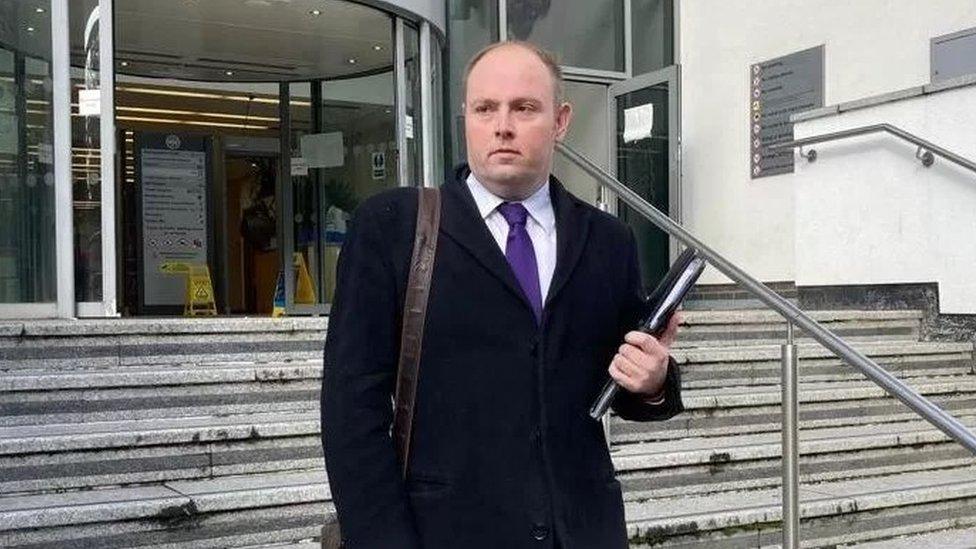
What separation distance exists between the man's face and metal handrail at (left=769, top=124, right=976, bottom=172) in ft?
16.0

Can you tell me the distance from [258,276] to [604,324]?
10.9m

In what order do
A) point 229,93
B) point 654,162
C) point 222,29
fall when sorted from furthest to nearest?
1. point 229,93
2. point 654,162
3. point 222,29

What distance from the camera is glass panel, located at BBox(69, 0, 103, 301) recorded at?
19.0ft

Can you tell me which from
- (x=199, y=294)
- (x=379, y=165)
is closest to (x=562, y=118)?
(x=379, y=165)

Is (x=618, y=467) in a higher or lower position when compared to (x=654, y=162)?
lower

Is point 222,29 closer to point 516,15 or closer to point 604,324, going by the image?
point 516,15

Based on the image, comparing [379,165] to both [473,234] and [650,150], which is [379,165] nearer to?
[650,150]

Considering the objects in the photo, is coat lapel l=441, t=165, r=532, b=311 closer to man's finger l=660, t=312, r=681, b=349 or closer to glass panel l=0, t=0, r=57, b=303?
Answer: man's finger l=660, t=312, r=681, b=349

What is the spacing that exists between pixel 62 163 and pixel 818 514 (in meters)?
4.36

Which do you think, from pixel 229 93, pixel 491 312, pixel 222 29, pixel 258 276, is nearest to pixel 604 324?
pixel 491 312

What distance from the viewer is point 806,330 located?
9.16ft

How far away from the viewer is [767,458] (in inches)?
171

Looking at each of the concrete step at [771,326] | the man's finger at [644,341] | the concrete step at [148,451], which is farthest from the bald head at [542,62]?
the concrete step at [771,326]

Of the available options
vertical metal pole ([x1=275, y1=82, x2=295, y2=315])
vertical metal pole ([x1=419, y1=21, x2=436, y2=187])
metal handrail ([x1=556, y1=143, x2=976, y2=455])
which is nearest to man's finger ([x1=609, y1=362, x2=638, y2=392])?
metal handrail ([x1=556, y1=143, x2=976, y2=455])
